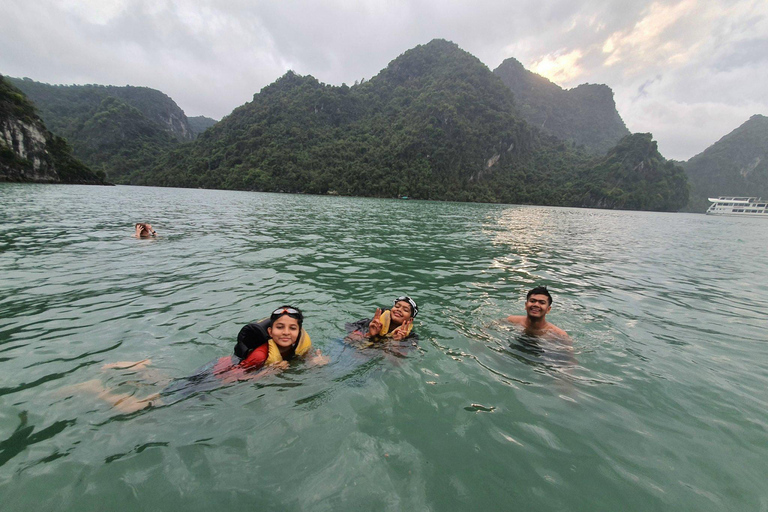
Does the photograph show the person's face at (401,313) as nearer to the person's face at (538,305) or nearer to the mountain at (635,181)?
the person's face at (538,305)

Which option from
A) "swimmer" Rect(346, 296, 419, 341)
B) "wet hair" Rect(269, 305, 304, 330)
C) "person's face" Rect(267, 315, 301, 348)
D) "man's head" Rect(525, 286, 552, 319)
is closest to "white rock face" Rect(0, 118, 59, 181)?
"wet hair" Rect(269, 305, 304, 330)

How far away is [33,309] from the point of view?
20.2 ft

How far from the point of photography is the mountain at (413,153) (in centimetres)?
11156

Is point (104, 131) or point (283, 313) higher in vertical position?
point (104, 131)

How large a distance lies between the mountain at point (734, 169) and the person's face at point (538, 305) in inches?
8854

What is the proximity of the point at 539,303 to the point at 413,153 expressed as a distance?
12394cm

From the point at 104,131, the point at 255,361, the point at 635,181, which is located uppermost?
the point at 104,131

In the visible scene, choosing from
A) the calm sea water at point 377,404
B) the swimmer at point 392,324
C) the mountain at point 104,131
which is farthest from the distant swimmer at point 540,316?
the mountain at point 104,131

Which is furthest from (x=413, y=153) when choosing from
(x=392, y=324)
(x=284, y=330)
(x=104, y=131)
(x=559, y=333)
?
(x=104, y=131)

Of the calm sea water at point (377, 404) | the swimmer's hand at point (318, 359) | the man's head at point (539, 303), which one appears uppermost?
the man's head at point (539, 303)

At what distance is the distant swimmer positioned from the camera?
612 centimetres

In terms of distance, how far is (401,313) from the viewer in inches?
230

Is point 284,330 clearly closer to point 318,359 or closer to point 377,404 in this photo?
point 318,359

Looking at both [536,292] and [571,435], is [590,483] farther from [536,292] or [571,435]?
[536,292]
